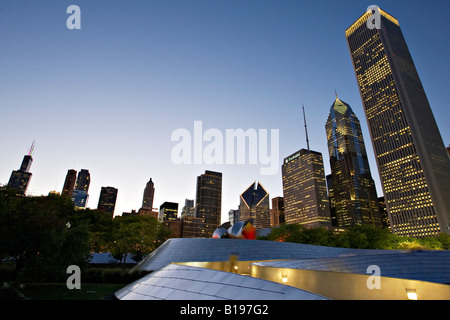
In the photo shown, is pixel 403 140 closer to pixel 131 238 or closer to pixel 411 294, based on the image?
pixel 131 238

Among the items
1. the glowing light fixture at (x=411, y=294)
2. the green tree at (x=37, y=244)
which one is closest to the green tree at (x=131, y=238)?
the green tree at (x=37, y=244)

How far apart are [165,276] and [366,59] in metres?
241

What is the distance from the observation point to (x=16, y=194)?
38.6 meters

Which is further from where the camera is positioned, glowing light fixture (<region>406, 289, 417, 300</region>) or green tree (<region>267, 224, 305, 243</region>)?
green tree (<region>267, 224, 305, 243</region>)

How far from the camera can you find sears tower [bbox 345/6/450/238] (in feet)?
516

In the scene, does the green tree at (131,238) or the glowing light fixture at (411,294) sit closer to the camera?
the glowing light fixture at (411,294)

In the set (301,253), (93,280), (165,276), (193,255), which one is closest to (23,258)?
(93,280)

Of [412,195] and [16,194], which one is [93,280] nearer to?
[16,194]

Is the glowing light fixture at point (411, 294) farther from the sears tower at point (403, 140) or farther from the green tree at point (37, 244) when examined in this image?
the sears tower at point (403, 140)

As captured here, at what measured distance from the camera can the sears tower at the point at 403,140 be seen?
157 m

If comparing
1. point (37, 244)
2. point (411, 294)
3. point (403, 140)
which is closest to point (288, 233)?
point (411, 294)

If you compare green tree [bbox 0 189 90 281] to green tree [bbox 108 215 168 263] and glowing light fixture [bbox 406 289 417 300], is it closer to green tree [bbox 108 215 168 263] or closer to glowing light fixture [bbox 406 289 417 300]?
green tree [bbox 108 215 168 263]

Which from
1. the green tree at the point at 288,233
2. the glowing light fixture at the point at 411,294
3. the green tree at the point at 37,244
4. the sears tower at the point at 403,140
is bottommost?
the glowing light fixture at the point at 411,294

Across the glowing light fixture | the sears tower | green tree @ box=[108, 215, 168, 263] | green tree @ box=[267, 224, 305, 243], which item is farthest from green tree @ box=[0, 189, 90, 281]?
the sears tower
